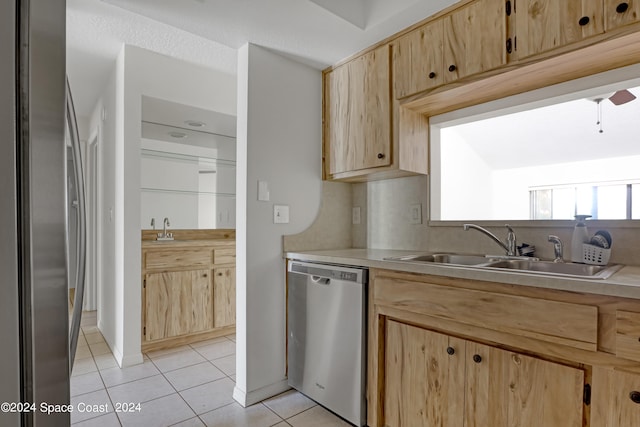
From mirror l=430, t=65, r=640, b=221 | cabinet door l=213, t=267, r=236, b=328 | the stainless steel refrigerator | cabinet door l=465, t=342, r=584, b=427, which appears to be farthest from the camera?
cabinet door l=213, t=267, r=236, b=328

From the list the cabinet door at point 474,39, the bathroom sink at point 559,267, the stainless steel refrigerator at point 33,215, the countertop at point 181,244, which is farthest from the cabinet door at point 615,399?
the countertop at point 181,244

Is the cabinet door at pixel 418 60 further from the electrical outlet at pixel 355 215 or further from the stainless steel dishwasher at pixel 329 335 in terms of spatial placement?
the stainless steel dishwasher at pixel 329 335

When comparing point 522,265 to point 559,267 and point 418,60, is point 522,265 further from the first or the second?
point 418,60

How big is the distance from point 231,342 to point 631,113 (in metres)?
3.16

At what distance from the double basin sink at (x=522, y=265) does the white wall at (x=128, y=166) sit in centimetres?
197

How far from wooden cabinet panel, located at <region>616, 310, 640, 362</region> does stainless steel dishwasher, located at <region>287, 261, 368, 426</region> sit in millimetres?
973

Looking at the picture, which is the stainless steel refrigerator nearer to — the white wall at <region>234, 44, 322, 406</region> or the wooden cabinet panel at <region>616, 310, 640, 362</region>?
the white wall at <region>234, 44, 322, 406</region>

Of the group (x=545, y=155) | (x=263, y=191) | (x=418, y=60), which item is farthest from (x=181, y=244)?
(x=545, y=155)

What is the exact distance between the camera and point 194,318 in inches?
117

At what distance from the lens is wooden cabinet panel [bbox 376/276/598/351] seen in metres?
1.09

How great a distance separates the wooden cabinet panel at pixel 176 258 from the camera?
2756 millimetres

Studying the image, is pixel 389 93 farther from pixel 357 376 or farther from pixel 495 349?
pixel 357 376

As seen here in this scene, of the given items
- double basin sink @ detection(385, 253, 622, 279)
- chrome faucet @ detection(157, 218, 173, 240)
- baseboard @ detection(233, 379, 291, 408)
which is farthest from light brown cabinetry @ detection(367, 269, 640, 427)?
chrome faucet @ detection(157, 218, 173, 240)

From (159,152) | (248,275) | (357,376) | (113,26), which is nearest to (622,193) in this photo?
(357,376)
